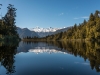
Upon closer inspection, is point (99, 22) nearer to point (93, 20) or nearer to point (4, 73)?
point (93, 20)

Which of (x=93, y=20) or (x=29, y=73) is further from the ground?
(x=93, y=20)

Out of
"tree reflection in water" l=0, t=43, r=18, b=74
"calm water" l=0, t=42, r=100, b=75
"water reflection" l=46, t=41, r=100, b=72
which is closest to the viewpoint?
"calm water" l=0, t=42, r=100, b=75

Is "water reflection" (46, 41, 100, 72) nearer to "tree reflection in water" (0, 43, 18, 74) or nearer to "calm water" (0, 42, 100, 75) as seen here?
"calm water" (0, 42, 100, 75)

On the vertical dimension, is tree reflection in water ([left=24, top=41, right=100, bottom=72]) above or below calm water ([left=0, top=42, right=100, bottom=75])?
above

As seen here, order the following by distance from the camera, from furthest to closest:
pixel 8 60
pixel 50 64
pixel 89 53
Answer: pixel 89 53, pixel 8 60, pixel 50 64

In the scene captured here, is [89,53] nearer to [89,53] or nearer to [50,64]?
[89,53]

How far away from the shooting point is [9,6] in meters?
93.2

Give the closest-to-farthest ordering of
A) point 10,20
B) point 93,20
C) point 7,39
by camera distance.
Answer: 1. point 7,39
2. point 10,20
3. point 93,20

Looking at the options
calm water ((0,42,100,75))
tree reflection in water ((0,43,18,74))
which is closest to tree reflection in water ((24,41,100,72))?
calm water ((0,42,100,75))

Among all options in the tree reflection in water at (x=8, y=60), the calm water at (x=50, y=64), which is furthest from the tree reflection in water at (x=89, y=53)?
the tree reflection in water at (x=8, y=60)

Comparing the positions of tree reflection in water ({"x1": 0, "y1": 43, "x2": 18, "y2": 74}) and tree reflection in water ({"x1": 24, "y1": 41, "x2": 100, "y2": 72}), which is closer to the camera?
tree reflection in water ({"x1": 0, "y1": 43, "x2": 18, "y2": 74})

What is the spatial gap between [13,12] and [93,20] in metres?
60.0

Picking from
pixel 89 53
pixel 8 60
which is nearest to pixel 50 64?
pixel 8 60

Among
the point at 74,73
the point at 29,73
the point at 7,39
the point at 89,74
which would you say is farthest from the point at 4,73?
the point at 7,39
